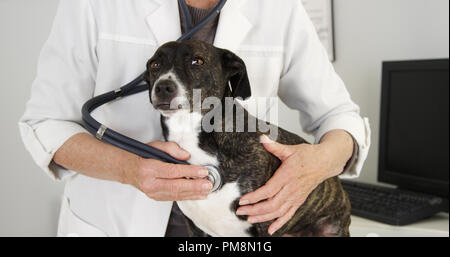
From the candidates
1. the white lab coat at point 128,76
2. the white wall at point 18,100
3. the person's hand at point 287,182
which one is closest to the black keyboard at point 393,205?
the white lab coat at point 128,76

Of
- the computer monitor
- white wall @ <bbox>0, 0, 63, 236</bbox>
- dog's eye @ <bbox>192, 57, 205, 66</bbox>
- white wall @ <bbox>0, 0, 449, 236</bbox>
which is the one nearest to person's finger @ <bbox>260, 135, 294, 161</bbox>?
dog's eye @ <bbox>192, 57, 205, 66</bbox>

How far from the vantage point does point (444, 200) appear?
199 cm

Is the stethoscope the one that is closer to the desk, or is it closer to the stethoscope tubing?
the stethoscope tubing

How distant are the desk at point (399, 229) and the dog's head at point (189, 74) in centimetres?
100

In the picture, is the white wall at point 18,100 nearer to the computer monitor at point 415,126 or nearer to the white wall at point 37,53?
the white wall at point 37,53

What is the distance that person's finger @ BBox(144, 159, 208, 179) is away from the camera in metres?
0.90

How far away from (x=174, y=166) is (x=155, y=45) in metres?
0.36

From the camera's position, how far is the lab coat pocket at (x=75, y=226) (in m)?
1.12

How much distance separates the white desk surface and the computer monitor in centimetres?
20

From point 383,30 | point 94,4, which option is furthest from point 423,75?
point 94,4

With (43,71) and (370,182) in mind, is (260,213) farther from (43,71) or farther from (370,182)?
(370,182)

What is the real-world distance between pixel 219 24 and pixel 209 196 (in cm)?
44

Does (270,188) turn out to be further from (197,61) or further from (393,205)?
(393,205)

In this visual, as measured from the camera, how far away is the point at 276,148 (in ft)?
3.30
